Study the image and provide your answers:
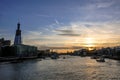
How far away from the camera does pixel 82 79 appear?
164 feet

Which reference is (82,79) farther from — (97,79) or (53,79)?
(53,79)

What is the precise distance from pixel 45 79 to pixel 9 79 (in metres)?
7.51

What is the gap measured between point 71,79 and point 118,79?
32.6ft

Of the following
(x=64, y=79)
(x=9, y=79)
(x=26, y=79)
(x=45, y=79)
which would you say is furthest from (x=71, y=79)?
(x=9, y=79)

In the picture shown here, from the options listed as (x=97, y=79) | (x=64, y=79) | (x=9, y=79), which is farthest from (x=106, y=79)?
(x=9, y=79)

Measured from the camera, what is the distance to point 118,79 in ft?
162

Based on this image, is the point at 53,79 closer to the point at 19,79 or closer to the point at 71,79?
the point at 71,79

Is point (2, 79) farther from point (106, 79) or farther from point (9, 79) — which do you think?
point (106, 79)

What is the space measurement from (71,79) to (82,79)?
258cm

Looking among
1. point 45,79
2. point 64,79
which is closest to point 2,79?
point 45,79

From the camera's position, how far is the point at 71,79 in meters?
48.9

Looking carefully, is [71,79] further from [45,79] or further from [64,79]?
[45,79]

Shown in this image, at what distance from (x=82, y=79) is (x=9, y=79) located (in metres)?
15.3

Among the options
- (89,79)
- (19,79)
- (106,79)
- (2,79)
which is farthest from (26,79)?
(106,79)
